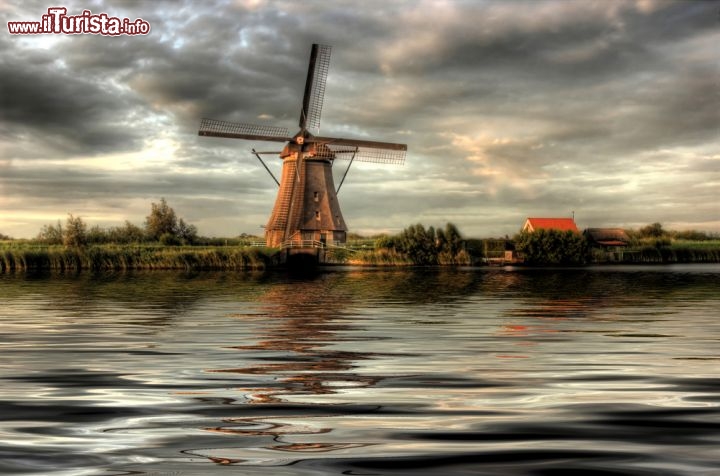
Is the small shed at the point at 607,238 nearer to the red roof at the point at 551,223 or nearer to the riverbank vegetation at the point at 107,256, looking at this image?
the red roof at the point at 551,223

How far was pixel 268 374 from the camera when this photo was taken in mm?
7004

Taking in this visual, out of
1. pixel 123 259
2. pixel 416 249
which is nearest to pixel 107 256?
pixel 123 259

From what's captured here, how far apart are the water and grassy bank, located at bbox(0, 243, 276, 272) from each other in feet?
100

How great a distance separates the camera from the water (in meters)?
3.93

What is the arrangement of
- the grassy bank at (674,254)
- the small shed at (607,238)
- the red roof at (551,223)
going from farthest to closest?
the small shed at (607,238) < the red roof at (551,223) < the grassy bank at (674,254)

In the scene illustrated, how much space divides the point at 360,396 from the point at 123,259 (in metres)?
41.2

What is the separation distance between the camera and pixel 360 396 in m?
5.78

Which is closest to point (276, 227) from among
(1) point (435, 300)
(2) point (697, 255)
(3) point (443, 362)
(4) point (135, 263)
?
(4) point (135, 263)

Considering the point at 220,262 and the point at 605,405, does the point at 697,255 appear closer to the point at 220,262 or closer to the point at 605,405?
the point at 220,262

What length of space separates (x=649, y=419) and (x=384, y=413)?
181cm

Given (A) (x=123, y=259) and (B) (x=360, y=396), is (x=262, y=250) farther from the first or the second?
(B) (x=360, y=396)

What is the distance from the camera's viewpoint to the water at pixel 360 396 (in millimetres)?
3930

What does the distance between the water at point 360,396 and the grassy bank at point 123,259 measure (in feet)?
100

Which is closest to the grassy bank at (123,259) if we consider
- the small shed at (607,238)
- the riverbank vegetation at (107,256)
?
the riverbank vegetation at (107,256)
